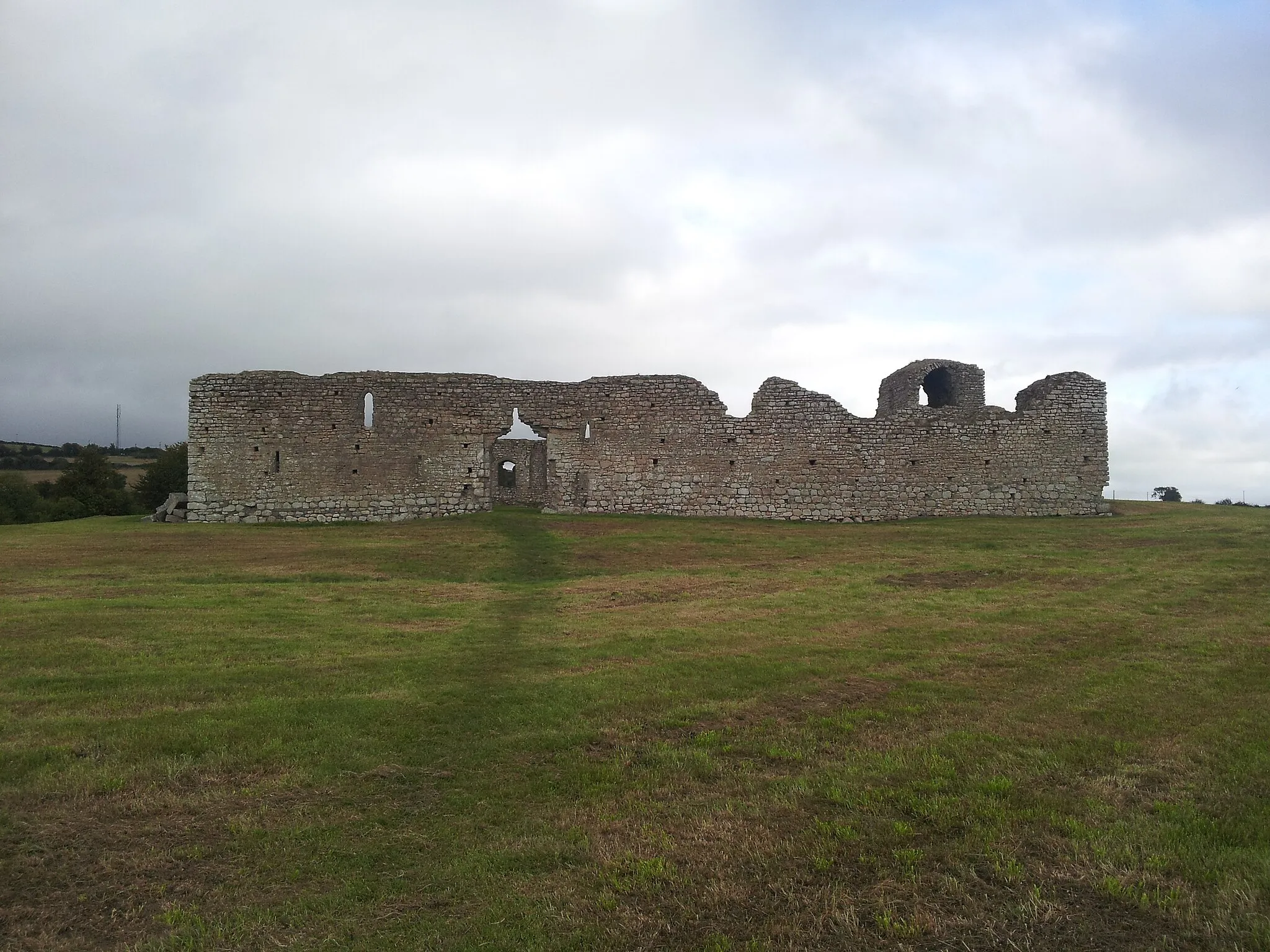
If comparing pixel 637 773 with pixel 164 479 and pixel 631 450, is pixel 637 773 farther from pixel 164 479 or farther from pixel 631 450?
pixel 164 479

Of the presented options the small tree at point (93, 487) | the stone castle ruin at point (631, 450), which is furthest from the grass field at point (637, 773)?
the small tree at point (93, 487)

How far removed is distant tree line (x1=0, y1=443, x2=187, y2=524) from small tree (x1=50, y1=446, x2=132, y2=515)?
0.04 metres

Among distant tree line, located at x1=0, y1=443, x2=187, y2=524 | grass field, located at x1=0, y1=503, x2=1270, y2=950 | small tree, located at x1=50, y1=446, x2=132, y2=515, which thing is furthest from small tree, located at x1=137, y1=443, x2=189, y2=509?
grass field, located at x1=0, y1=503, x2=1270, y2=950

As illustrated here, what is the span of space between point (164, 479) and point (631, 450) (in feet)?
116

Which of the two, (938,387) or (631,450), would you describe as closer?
(631,450)

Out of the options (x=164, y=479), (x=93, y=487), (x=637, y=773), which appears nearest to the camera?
(x=637, y=773)

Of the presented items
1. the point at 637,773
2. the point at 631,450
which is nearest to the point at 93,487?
the point at 631,450

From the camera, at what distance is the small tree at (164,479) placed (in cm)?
4722

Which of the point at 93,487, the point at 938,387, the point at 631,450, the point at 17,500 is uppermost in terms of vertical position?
the point at 938,387

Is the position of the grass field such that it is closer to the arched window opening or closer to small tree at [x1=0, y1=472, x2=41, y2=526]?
the arched window opening

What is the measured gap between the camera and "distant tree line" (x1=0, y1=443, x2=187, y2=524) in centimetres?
4762

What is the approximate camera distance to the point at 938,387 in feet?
110

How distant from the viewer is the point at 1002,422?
30.4 meters

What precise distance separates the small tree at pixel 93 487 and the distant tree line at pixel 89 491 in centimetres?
4
